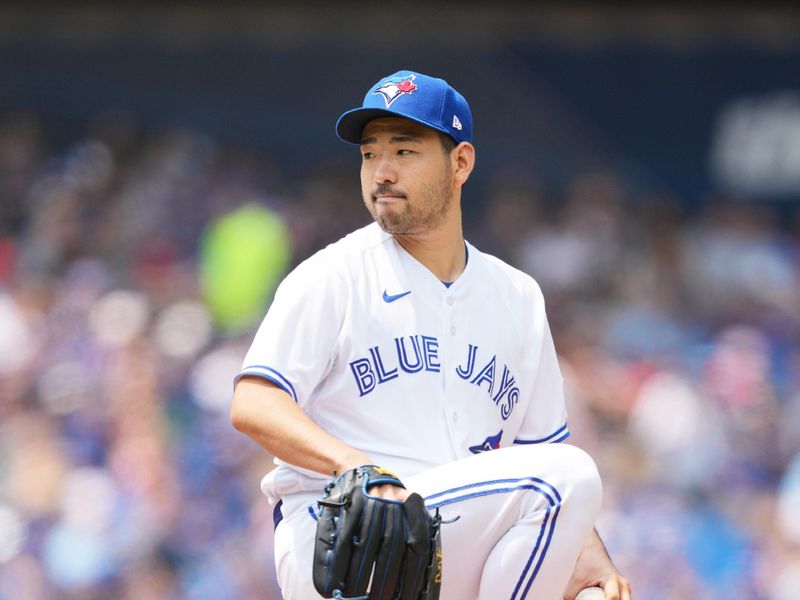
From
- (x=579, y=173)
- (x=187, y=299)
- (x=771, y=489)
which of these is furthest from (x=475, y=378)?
(x=579, y=173)

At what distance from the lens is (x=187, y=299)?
26.8 ft

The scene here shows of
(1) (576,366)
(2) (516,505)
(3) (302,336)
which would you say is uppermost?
(3) (302,336)

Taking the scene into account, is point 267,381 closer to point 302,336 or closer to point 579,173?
point 302,336

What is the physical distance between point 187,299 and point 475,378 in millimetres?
5162

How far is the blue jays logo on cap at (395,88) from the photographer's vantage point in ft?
10.1

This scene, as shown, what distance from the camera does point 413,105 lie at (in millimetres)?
3070

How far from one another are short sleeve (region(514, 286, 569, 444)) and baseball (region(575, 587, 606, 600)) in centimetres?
41

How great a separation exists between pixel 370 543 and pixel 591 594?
0.67 meters

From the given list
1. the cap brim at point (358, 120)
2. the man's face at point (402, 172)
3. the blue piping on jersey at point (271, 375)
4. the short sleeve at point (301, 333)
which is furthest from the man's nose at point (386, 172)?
the blue piping on jersey at point (271, 375)

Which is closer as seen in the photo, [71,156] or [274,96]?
[71,156]

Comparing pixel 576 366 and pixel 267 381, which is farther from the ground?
pixel 267 381

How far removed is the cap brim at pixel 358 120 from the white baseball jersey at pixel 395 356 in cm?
25

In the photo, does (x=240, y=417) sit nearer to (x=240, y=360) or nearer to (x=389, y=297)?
(x=389, y=297)

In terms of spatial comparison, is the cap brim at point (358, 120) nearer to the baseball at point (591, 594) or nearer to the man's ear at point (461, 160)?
the man's ear at point (461, 160)
